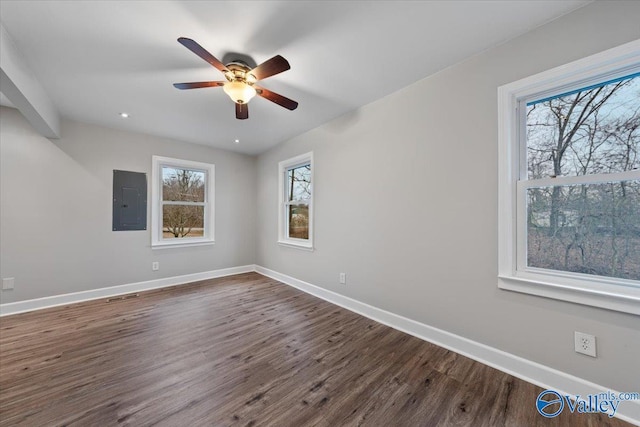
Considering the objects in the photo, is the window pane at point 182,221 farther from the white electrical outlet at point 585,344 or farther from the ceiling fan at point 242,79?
the white electrical outlet at point 585,344

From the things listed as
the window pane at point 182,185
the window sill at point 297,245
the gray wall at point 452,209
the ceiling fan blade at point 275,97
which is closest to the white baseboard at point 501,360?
the gray wall at point 452,209

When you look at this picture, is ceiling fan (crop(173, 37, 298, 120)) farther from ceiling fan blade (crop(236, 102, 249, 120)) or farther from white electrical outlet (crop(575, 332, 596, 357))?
white electrical outlet (crop(575, 332, 596, 357))

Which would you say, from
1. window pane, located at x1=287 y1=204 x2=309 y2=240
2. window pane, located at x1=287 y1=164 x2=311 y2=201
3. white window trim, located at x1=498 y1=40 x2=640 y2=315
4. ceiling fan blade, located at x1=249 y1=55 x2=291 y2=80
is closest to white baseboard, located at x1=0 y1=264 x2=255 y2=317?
window pane, located at x1=287 y1=204 x2=309 y2=240

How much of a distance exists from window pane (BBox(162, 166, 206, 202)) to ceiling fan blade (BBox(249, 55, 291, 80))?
2.96 meters

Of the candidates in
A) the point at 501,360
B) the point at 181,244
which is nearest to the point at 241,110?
the point at 181,244

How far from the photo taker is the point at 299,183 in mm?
3914

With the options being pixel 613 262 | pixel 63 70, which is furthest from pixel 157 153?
pixel 613 262

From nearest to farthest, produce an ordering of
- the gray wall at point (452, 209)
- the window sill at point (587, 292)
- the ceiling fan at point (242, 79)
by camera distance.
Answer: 1. the window sill at point (587, 292)
2. the gray wall at point (452, 209)
3. the ceiling fan at point (242, 79)

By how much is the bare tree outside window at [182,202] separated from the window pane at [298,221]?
167 cm

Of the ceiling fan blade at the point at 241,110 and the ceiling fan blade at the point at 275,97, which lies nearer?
the ceiling fan blade at the point at 275,97

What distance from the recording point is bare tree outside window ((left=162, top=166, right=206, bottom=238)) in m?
3.90

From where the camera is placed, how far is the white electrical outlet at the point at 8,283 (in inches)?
106

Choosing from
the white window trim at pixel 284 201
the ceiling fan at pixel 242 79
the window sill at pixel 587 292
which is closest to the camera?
the window sill at pixel 587 292

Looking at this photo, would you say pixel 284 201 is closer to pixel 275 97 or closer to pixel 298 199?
pixel 298 199
